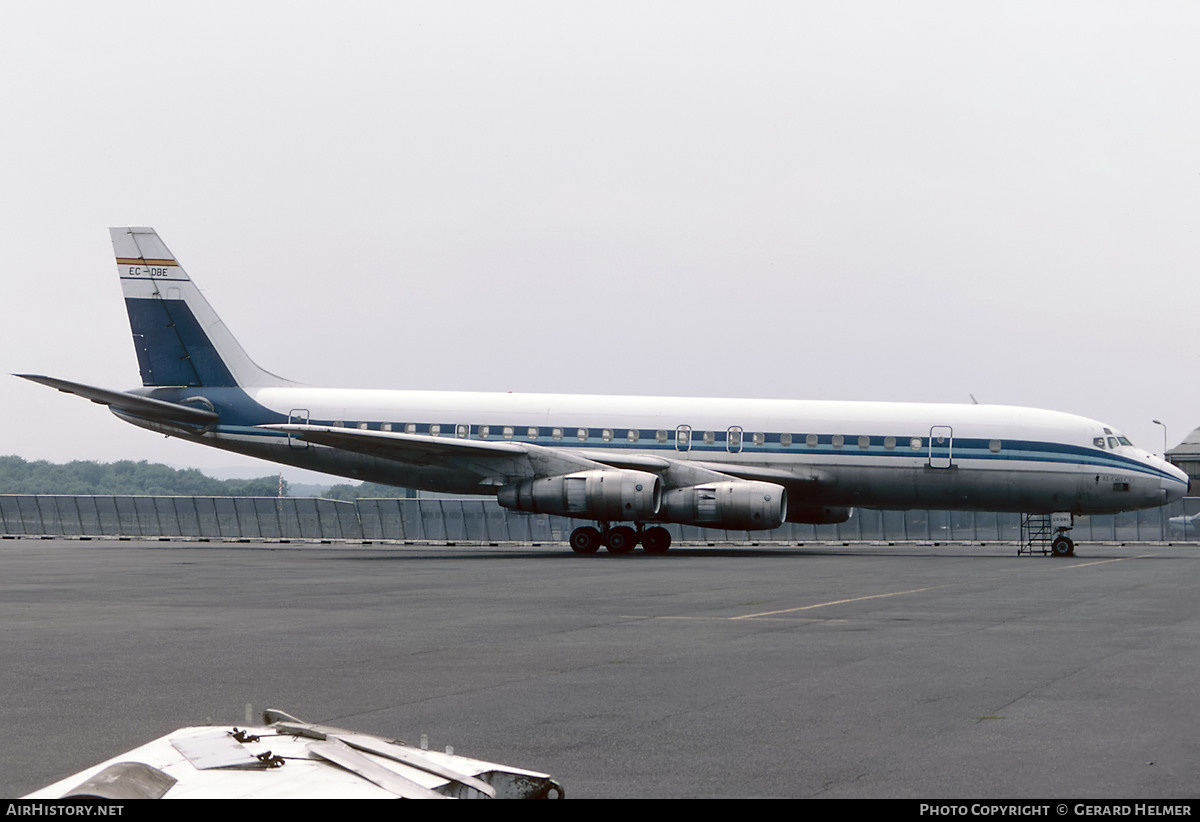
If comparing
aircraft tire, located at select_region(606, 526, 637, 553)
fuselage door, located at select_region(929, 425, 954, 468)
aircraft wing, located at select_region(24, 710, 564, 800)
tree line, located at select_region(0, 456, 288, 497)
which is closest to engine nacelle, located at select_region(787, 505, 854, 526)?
fuselage door, located at select_region(929, 425, 954, 468)

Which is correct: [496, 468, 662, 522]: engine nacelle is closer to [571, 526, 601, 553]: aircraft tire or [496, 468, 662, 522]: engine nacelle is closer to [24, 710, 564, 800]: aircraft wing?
[571, 526, 601, 553]: aircraft tire

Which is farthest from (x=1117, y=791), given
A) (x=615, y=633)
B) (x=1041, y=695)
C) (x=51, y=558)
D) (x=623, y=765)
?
(x=51, y=558)

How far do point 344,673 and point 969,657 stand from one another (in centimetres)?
564

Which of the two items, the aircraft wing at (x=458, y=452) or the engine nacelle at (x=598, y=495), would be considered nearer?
the engine nacelle at (x=598, y=495)

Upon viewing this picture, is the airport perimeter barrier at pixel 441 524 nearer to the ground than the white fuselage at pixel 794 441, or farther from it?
nearer to the ground

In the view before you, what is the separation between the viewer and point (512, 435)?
116ft

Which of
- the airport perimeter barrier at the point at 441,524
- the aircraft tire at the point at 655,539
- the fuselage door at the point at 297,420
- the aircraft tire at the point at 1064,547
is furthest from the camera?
the airport perimeter barrier at the point at 441,524

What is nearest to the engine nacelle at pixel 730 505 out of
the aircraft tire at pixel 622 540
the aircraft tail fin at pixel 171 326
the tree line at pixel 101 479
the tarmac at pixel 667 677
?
the aircraft tire at pixel 622 540

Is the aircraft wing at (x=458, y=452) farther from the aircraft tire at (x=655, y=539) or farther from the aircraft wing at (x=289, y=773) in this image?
the aircraft wing at (x=289, y=773)

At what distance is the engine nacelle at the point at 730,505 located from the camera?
32.0 metres

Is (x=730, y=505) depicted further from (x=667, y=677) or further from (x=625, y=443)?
(x=667, y=677)

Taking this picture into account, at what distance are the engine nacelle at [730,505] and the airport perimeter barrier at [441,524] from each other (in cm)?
1380

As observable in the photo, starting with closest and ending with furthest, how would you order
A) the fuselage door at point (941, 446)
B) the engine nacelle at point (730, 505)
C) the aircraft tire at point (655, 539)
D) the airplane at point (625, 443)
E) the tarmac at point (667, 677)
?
1. the tarmac at point (667, 677)
2. the engine nacelle at point (730, 505)
3. the airplane at point (625, 443)
4. the fuselage door at point (941, 446)
5. the aircraft tire at point (655, 539)

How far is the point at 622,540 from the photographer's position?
34969 mm
